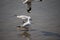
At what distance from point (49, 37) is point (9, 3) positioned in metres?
0.62

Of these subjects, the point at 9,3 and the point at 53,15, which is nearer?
the point at 53,15

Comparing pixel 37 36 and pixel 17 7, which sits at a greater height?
A: pixel 17 7

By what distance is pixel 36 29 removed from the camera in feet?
4.39

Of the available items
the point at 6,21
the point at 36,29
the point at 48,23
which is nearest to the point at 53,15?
the point at 48,23

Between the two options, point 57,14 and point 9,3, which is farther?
point 9,3

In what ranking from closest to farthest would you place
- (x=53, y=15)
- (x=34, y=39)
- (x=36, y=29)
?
(x=34, y=39) < (x=36, y=29) < (x=53, y=15)

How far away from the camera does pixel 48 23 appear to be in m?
1.43

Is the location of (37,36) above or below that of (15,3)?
below

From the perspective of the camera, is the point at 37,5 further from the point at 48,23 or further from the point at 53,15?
the point at 48,23

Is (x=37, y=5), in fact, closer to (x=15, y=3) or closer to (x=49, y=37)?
(x=15, y=3)

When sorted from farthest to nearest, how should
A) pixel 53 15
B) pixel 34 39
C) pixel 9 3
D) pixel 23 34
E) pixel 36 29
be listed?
pixel 9 3 < pixel 53 15 < pixel 36 29 < pixel 34 39 < pixel 23 34

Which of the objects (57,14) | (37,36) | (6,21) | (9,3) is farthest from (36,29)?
(9,3)

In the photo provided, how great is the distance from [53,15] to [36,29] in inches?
11.8

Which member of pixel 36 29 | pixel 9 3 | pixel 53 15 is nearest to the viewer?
pixel 36 29
